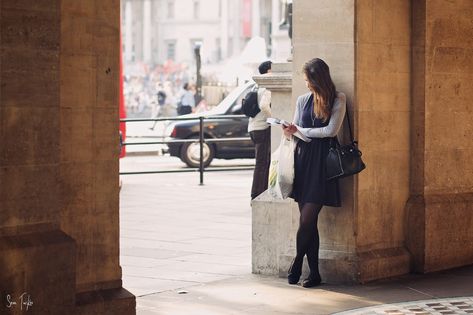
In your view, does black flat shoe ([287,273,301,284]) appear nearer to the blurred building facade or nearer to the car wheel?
the car wheel

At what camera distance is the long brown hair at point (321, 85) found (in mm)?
9312

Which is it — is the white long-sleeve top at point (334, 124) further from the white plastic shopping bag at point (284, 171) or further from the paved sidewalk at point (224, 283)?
the paved sidewalk at point (224, 283)

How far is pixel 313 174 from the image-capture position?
935 cm

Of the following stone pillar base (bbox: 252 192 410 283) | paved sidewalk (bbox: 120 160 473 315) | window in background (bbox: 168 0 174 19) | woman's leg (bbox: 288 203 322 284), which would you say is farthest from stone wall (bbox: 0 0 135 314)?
window in background (bbox: 168 0 174 19)

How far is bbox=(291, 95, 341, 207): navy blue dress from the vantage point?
933 centimetres

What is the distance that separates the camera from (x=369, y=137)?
9.85m

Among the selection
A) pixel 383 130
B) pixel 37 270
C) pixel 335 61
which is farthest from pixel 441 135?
pixel 37 270

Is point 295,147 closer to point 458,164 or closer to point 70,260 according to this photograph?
point 458,164

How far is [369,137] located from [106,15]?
325 cm

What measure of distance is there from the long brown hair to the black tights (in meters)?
0.73

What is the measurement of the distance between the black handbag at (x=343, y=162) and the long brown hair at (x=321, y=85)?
290 mm

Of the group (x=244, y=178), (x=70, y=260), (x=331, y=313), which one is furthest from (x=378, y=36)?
(x=244, y=178)

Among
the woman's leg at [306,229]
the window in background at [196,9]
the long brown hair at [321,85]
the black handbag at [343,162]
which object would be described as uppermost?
the window in background at [196,9]
